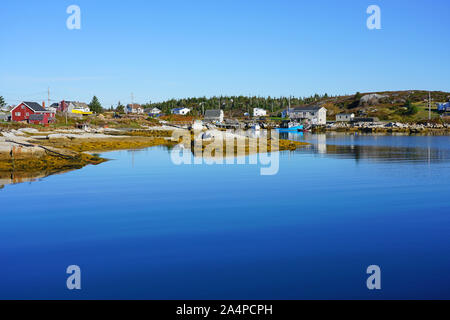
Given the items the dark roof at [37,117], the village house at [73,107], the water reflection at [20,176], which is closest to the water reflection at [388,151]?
the water reflection at [20,176]

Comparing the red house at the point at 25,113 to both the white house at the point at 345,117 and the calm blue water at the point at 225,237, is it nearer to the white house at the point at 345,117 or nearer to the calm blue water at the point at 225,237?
the calm blue water at the point at 225,237

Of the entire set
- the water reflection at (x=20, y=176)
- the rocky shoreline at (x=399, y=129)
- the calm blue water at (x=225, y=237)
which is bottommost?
the calm blue water at (x=225, y=237)

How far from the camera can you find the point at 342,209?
19.8 metres

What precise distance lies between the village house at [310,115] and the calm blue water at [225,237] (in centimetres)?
13286

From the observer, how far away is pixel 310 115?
525 feet

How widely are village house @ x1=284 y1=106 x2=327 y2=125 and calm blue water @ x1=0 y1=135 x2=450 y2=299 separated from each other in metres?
133

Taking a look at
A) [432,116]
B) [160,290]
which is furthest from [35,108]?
[432,116]

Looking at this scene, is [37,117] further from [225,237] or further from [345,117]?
[345,117]

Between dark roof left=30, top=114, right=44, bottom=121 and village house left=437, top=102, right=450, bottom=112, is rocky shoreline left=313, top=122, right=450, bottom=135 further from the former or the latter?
dark roof left=30, top=114, right=44, bottom=121

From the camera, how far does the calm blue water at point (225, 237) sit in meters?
11.0

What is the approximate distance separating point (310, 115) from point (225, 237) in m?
150

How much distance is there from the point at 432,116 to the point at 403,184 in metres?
139

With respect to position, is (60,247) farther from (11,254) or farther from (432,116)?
(432,116)

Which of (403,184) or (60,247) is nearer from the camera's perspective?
(60,247)
